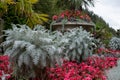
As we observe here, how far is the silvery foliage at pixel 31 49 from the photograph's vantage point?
17.5ft

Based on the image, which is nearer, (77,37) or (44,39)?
(44,39)

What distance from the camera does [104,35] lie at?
453 inches

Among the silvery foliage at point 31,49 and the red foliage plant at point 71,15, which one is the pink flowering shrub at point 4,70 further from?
the red foliage plant at point 71,15

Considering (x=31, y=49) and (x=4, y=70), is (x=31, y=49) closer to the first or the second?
(x=31, y=49)

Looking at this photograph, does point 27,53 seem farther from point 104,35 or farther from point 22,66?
point 104,35

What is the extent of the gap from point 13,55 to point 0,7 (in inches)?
246

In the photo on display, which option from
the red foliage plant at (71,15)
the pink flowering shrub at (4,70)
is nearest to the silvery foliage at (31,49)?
the pink flowering shrub at (4,70)

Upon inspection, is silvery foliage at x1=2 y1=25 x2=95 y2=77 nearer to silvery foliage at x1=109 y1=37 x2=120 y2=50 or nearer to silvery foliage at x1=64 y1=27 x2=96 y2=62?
silvery foliage at x1=64 y1=27 x2=96 y2=62

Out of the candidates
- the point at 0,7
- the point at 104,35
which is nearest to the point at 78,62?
the point at 104,35

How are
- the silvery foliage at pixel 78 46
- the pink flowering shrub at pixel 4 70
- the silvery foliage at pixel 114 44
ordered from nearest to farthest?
the pink flowering shrub at pixel 4 70, the silvery foliage at pixel 78 46, the silvery foliage at pixel 114 44

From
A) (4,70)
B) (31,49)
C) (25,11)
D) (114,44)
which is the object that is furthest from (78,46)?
(25,11)

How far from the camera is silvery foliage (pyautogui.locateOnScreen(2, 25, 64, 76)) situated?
533 centimetres

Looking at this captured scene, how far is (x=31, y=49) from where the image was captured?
525 cm

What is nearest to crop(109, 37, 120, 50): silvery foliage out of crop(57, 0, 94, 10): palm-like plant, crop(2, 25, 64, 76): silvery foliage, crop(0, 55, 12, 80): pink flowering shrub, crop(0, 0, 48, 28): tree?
crop(57, 0, 94, 10): palm-like plant
